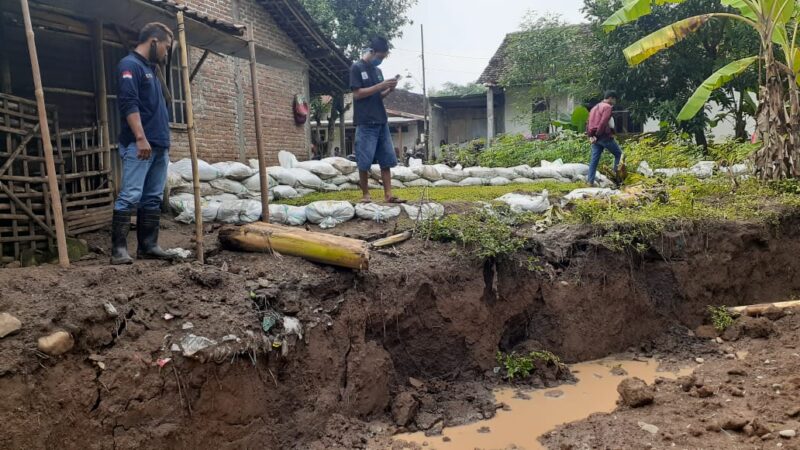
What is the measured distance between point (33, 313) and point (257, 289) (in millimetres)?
1291

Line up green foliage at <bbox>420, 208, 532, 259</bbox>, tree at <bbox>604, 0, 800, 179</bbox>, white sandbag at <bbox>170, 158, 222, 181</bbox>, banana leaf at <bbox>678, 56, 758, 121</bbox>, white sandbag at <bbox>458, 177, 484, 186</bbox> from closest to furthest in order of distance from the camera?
1. green foliage at <bbox>420, 208, 532, 259</bbox>
2. white sandbag at <bbox>170, 158, 222, 181</bbox>
3. tree at <bbox>604, 0, 800, 179</bbox>
4. banana leaf at <bbox>678, 56, 758, 121</bbox>
5. white sandbag at <bbox>458, 177, 484, 186</bbox>

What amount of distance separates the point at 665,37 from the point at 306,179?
17.2 feet

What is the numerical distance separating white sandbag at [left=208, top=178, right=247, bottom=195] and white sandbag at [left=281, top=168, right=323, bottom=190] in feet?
2.56

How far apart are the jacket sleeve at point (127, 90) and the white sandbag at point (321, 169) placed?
409cm

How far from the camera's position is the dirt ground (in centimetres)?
Result: 299

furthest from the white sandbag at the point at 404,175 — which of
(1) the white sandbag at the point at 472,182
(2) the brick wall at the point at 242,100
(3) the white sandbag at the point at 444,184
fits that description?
(2) the brick wall at the point at 242,100

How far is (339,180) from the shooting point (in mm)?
8164

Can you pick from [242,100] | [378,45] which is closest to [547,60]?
[242,100]

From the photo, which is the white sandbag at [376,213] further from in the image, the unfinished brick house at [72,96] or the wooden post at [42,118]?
the wooden post at [42,118]

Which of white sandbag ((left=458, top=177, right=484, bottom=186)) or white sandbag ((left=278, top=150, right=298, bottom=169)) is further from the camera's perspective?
white sandbag ((left=458, top=177, right=484, bottom=186))

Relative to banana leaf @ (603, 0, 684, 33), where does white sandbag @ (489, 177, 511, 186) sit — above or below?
below

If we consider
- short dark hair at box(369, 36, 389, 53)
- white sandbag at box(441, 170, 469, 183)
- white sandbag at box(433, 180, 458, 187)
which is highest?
short dark hair at box(369, 36, 389, 53)

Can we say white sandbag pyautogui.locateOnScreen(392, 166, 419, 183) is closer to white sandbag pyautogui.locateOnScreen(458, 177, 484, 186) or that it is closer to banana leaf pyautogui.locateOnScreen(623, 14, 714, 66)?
white sandbag pyautogui.locateOnScreen(458, 177, 484, 186)

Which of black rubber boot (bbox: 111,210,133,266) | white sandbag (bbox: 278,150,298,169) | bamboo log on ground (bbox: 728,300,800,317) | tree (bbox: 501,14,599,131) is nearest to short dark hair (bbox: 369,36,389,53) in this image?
black rubber boot (bbox: 111,210,133,266)
